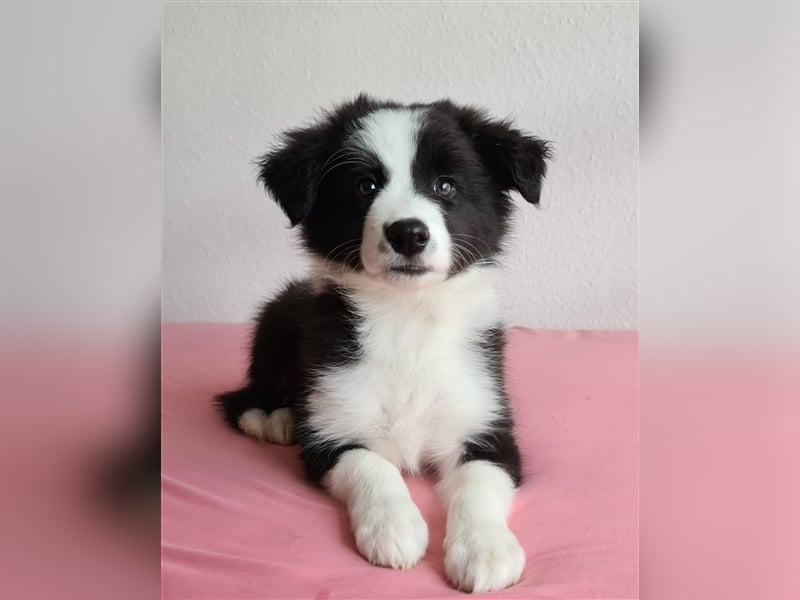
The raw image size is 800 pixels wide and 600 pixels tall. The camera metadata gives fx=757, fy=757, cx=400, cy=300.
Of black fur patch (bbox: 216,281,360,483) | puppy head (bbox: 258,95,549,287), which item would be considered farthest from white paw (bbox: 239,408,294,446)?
puppy head (bbox: 258,95,549,287)

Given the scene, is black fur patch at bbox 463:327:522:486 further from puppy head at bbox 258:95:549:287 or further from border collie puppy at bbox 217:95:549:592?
puppy head at bbox 258:95:549:287

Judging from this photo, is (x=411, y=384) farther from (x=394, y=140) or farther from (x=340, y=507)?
(x=394, y=140)

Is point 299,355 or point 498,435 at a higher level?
point 299,355

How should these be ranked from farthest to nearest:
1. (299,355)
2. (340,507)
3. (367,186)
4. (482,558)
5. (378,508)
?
(299,355) < (367,186) < (340,507) < (378,508) < (482,558)

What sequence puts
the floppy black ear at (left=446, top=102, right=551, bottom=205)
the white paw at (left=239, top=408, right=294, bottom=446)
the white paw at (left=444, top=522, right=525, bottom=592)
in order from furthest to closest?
the white paw at (left=239, top=408, right=294, bottom=446), the floppy black ear at (left=446, top=102, right=551, bottom=205), the white paw at (left=444, top=522, right=525, bottom=592)

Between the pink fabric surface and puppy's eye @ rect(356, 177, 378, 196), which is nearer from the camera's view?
the pink fabric surface

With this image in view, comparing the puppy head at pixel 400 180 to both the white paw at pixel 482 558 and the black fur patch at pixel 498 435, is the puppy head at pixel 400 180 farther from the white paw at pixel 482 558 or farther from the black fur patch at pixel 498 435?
the white paw at pixel 482 558

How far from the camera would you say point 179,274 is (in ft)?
5.95

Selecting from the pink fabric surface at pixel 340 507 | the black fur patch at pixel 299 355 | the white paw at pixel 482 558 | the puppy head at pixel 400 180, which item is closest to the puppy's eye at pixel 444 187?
the puppy head at pixel 400 180

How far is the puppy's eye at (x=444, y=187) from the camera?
1.86 meters

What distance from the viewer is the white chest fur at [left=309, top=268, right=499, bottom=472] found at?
6.26 feet

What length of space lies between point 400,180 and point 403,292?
11.3 inches

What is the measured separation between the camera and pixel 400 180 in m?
1.82

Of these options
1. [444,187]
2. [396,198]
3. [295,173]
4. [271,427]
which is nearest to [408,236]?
[396,198]
